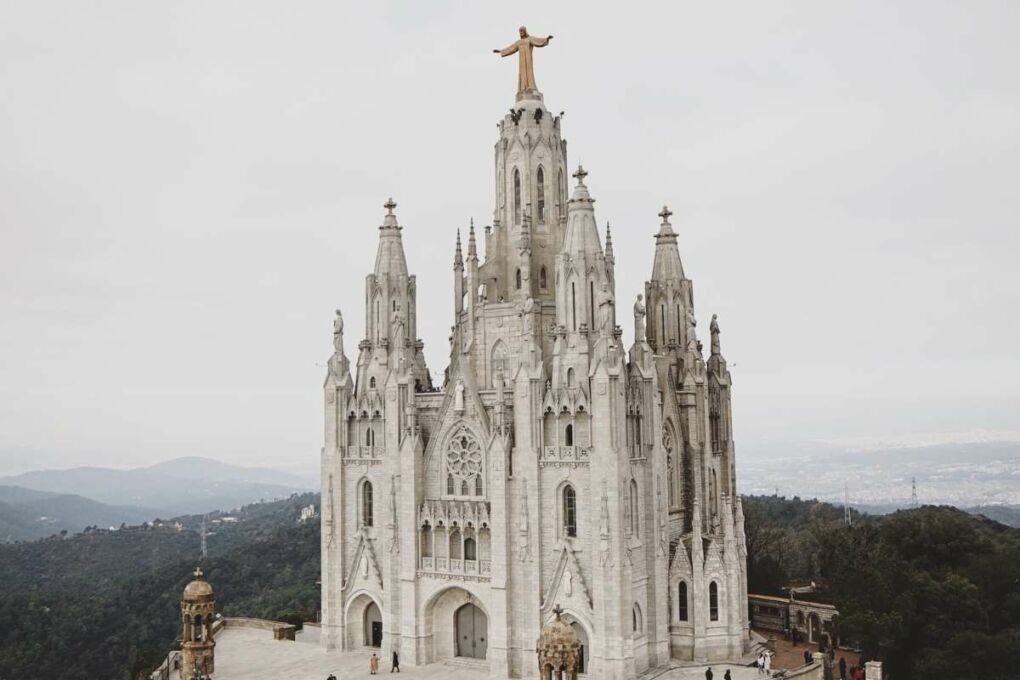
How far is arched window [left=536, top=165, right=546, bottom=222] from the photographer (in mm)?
41497

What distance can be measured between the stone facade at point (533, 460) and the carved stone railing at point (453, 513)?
9 centimetres

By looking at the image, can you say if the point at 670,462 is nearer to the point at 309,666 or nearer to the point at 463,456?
the point at 463,456

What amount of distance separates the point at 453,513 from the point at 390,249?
37.3 ft

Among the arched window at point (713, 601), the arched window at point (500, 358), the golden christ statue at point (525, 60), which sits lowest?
the arched window at point (713, 601)

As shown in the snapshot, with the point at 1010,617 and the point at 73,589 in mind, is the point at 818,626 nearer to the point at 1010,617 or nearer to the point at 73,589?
the point at 1010,617

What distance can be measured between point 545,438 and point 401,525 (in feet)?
23.1

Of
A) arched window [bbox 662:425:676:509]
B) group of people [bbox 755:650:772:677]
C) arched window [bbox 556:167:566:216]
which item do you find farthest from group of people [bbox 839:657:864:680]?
arched window [bbox 556:167:566:216]

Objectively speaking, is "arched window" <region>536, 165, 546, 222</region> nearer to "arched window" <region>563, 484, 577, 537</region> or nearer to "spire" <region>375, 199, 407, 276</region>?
"spire" <region>375, 199, 407, 276</region>

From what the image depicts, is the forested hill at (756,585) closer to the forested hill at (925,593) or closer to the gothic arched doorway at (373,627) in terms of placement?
the forested hill at (925,593)

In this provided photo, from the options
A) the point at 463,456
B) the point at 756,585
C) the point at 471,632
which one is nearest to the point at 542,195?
the point at 463,456

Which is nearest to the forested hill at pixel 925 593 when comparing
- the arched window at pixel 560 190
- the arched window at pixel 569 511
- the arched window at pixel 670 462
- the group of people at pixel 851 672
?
the group of people at pixel 851 672

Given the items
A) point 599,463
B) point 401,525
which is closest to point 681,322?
point 599,463

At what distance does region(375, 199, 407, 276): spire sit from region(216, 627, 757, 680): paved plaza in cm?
1521

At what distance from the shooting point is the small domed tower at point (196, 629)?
35344 millimetres
